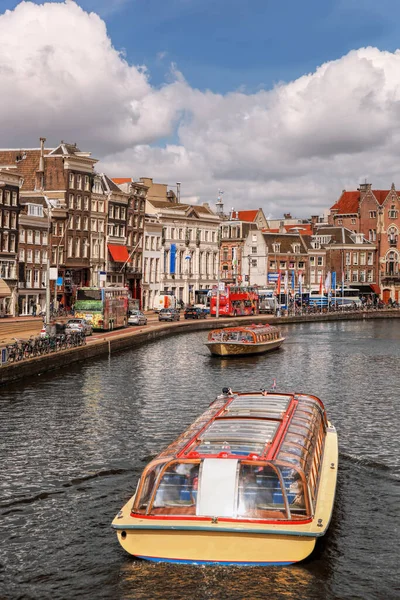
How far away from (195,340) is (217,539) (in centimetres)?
7305

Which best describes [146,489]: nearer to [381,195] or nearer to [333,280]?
[333,280]

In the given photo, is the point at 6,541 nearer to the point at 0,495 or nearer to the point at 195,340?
the point at 0,495

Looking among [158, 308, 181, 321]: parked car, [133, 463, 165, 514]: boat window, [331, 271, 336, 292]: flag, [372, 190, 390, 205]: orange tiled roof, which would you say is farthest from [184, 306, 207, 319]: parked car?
[133, 463, 165, 514]: boat window

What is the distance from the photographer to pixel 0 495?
2805 centimetres

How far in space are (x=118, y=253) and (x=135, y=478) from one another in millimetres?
101938

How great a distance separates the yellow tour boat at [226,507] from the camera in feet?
65.6

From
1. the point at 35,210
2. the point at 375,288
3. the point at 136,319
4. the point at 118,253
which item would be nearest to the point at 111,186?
the point at 118,253

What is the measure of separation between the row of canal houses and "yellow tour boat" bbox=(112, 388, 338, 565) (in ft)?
168

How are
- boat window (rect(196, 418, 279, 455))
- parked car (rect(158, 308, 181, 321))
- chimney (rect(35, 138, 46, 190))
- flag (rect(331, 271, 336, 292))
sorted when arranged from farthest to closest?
1. flag (rect(331, 271, 336, 292))
2. chimney (rect(35, 138, 46, 190))
3. parked car (rect(158, 308, 181, 321))
4. boat window (rect(196, 418, 279, 455))

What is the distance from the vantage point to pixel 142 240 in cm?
14188

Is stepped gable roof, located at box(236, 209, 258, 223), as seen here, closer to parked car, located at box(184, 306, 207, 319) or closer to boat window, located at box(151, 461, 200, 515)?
parked car, located at box(184, 306, 207, 319)

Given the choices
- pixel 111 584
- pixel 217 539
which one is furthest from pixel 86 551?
pixel 217 539

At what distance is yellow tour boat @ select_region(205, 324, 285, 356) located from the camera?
74.8 m

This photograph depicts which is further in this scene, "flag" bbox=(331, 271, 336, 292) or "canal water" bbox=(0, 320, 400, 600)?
"flag" bbox=(331, 271, 336, 292)
